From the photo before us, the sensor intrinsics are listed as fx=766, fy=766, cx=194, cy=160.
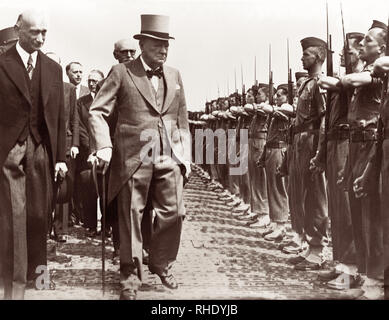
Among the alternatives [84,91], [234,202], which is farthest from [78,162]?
[234,202]

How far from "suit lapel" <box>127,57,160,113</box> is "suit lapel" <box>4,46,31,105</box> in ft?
3.00

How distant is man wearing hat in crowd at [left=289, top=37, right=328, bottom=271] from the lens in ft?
26.8

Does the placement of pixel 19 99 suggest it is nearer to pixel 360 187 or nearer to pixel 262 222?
pixel 360 187

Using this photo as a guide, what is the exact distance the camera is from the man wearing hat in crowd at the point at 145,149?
6.62m

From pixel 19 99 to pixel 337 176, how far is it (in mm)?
3035

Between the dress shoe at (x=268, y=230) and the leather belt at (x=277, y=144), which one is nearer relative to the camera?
the dress shoe at (x=268, y=230)

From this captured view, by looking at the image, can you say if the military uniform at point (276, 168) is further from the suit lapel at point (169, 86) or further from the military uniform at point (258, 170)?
the suit lapel at point (169, 86)

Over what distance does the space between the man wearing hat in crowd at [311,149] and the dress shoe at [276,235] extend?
166cm

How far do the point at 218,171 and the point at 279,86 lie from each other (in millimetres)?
7638

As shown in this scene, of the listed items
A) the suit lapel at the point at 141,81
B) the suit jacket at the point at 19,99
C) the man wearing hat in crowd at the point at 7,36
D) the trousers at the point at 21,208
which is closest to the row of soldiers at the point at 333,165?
the suit lapel at the point at 141,81

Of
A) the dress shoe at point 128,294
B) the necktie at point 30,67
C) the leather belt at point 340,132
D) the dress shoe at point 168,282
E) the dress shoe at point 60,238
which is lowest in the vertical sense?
the dress shoe at point 60,238

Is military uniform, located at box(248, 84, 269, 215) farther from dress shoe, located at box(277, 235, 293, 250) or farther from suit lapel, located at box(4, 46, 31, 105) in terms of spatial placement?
suit lapel, located at box(4, 46, 31, 105)
